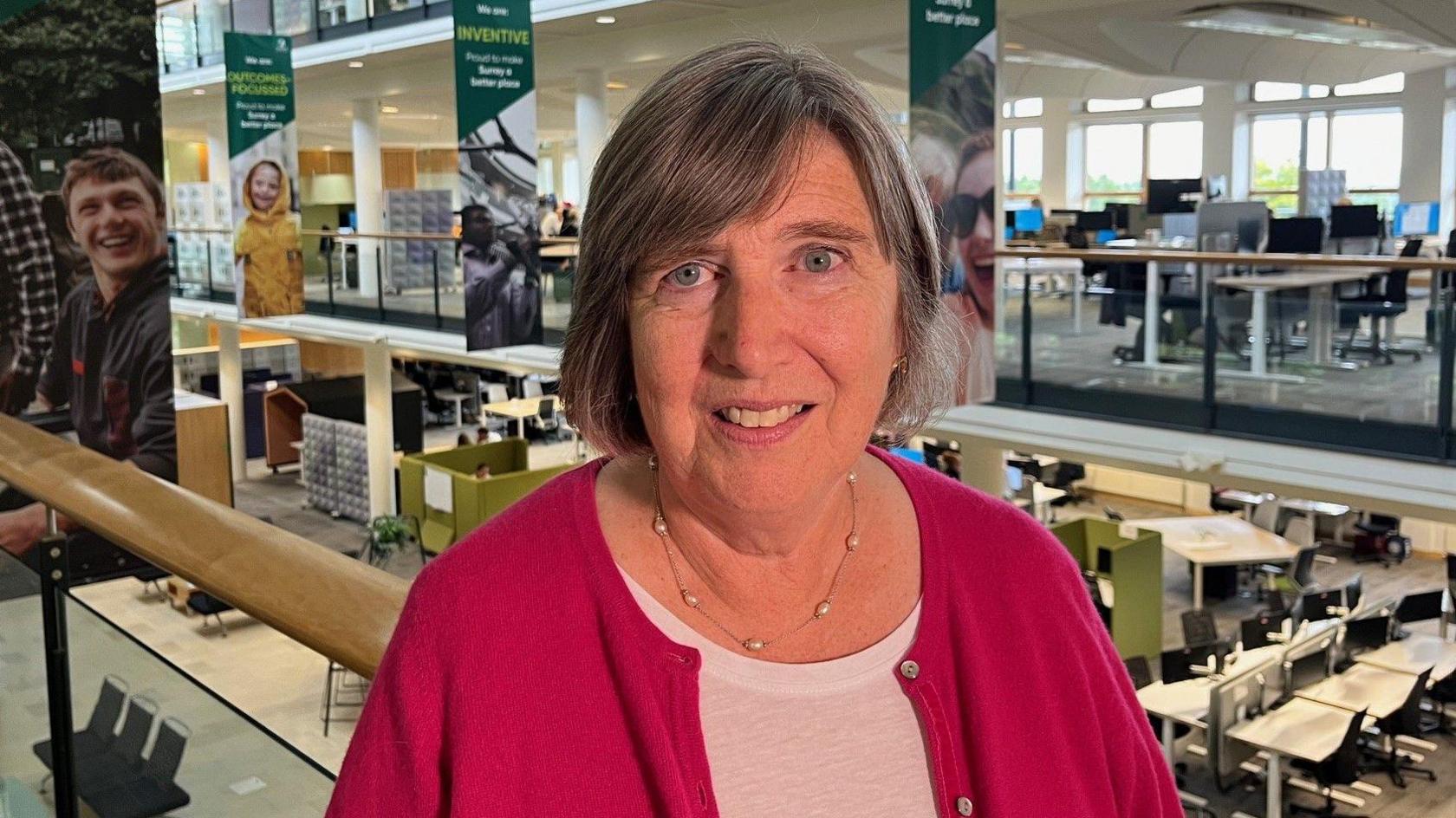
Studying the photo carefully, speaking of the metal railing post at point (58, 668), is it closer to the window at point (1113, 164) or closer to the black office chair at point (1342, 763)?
the black office chair at point (1342, 763)

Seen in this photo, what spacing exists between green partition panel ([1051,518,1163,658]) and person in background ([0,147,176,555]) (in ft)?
35.5

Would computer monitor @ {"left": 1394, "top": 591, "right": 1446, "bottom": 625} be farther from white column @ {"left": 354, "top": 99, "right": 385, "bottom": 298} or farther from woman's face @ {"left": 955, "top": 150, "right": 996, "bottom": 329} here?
white column @ {"left": 354, "top": 99, "right": 385, "bottom": 298}

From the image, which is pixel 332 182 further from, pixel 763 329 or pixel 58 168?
pixel 763 329

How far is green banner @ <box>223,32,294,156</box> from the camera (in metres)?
14.1

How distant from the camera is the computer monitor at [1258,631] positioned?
13.0 meters

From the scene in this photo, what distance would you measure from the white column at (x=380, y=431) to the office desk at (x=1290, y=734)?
12.6 m

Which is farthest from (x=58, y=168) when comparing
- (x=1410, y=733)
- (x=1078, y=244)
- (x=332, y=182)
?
(x=332, y=182)

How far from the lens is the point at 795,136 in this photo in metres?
1.05

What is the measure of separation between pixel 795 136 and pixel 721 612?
374 mm

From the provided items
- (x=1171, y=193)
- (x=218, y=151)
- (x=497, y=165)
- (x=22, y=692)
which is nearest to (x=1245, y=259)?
(x=497, y=165)

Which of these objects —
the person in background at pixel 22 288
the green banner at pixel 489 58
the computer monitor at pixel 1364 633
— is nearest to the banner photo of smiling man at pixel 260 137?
the green banner at pixel 489 58

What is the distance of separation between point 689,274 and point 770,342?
3.3 inches

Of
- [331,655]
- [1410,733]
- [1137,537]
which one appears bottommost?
[1410,733]

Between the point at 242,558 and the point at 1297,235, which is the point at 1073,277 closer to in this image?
the point at 1297,235
